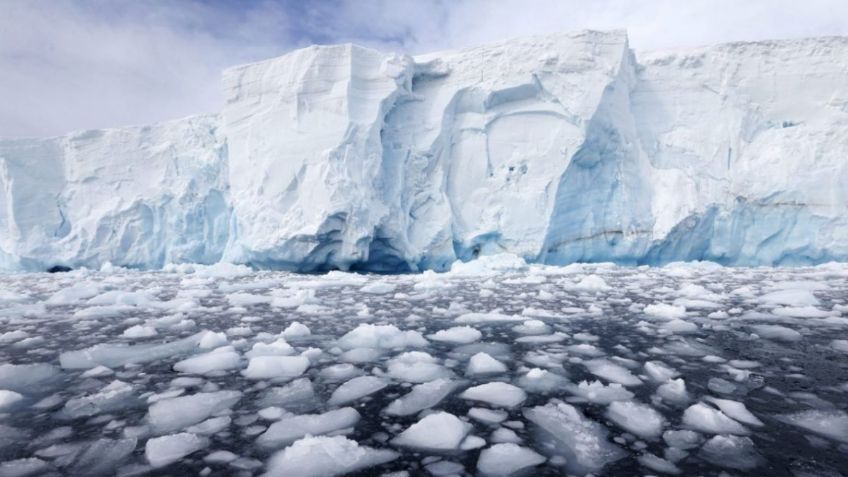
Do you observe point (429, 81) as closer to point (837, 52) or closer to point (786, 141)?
point (786, 141)

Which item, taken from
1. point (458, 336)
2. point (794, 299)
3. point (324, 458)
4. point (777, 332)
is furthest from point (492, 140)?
point (324, 458)

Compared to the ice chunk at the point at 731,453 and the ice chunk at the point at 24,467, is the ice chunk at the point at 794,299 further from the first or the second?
the ice chunk at the point at 24,467

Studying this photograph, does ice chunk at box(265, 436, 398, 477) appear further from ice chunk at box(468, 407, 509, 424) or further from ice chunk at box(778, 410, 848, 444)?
ice chunk at box(778, 410, 848, 444)

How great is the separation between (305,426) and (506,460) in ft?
2.41

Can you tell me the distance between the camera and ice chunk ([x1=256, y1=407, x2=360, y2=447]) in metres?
1.51

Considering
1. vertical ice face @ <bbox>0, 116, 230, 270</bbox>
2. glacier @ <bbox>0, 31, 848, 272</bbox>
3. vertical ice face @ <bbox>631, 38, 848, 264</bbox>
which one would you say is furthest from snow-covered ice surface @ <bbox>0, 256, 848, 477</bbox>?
vertical ice face @ <bbox>0, 116, 230, 270</bbox>

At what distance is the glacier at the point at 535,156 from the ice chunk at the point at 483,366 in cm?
796

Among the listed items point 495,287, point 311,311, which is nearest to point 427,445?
point 311,311

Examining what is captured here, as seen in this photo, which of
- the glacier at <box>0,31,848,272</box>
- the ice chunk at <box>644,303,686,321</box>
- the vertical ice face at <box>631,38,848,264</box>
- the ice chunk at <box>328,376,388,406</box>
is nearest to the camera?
the ice chunk at <box>328,376,388,406</box>

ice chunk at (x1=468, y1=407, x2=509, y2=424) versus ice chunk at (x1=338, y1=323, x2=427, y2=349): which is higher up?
ice chunk at (x1=468, y1=407, x2=509, y2=424)

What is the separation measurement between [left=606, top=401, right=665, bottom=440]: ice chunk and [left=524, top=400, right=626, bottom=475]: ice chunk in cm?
10

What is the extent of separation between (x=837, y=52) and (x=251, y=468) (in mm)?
16856

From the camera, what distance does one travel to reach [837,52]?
1197 cm

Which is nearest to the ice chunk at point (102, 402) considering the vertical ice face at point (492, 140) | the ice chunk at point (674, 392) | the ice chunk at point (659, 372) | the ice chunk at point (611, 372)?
the ice chunk at point (611, 372)
